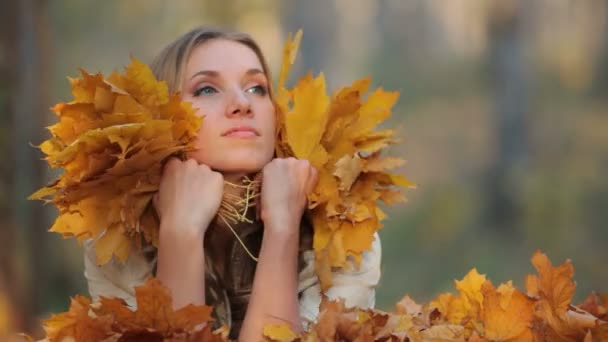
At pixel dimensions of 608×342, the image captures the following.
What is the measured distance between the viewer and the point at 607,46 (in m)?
7.95

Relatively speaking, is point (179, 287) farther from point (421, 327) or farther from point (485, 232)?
point (485, 232)

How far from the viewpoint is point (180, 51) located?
2.03 m

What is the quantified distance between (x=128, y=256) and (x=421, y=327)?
2.23 feet

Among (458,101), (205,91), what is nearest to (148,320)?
(205,91)

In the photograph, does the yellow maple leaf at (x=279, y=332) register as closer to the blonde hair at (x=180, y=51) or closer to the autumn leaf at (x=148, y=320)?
the autumn leaf at (x=148, y=320)

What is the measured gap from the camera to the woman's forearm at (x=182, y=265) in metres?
1.78

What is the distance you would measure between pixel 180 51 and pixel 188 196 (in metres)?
0.39

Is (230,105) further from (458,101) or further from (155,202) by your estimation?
(458,101)

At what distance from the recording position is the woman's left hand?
1.89m

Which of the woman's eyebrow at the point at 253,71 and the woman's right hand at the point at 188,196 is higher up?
the woman's eyebrow at the point at 253,71

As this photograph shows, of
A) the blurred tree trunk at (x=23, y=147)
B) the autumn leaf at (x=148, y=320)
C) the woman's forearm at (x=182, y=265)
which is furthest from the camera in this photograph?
the blurred tree trunk at (x=23, y=147)

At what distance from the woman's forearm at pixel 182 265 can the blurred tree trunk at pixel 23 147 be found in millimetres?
3192

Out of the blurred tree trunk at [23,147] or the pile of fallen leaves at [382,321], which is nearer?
the pile of fallen leaves at [382,321]

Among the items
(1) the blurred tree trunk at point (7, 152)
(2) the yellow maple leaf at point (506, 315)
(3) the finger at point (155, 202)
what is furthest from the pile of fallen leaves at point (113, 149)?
(1) the blurred tree trunk at point (7, 152)
